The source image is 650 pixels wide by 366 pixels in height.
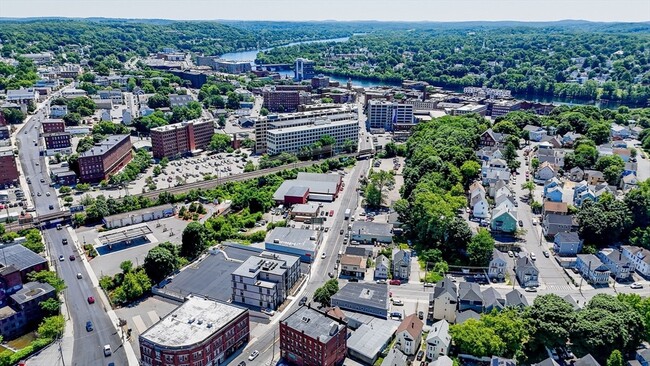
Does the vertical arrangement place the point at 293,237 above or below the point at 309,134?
below

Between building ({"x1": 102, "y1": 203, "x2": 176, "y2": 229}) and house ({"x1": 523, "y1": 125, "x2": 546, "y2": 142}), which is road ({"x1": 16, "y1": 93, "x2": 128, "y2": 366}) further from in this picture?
house ({"x1": 523, "y1": 125, "x2": 546, "y2": 142})

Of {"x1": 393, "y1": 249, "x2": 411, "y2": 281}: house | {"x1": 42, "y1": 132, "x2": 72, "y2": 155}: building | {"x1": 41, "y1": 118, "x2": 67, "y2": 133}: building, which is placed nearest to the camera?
{"x1": 393, "y1": 249, "x2": 411, "y2": 281}: house

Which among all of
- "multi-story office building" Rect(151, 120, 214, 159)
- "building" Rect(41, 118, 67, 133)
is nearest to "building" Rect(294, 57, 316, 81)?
"multi-story office building" Rect(151, 120, 214, 159)

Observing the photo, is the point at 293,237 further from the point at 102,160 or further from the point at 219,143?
the point at 219,143

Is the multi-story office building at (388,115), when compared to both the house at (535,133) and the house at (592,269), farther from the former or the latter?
the house at (592,269)

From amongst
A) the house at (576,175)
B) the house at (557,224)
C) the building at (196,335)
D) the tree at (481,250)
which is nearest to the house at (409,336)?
the building at (196,335)

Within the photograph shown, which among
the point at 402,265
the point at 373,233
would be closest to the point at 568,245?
the point at 402,265

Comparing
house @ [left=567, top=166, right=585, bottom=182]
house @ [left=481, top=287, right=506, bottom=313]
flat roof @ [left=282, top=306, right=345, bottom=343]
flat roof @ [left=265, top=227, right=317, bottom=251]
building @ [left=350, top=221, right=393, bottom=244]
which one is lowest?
building @ [left=350, top=221, right=393, bottom=244]
